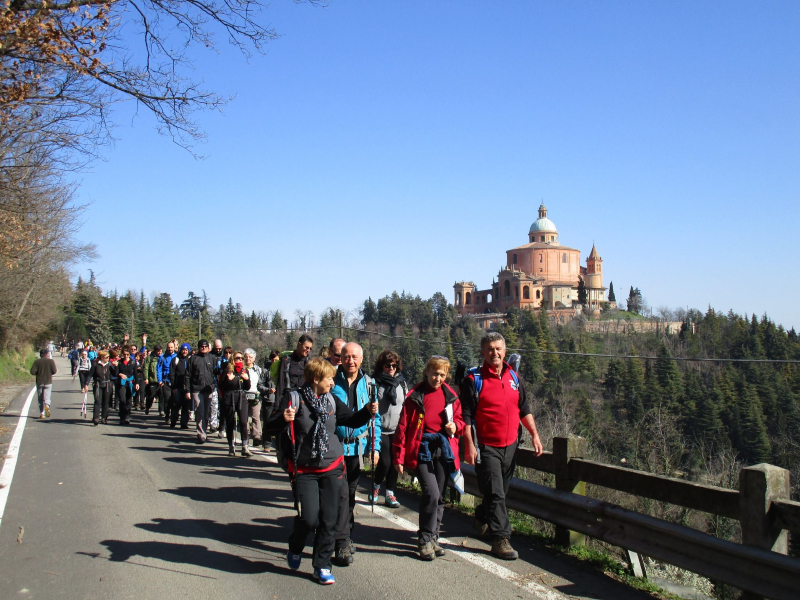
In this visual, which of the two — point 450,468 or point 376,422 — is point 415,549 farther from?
point 376,422

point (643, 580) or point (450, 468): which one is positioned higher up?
point (450, 468)

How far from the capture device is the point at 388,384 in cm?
671

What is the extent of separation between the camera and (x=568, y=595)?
4.79m

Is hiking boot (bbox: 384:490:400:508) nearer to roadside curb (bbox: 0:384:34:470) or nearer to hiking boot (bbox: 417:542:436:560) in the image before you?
hiking boot (bbox: 417:542:436:560)

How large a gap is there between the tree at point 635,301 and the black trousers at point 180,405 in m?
146

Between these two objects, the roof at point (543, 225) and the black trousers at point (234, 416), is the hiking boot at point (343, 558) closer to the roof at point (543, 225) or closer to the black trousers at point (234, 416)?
the black trousers at point (234, 416)

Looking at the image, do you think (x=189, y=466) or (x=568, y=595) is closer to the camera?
(x=568, y=595)

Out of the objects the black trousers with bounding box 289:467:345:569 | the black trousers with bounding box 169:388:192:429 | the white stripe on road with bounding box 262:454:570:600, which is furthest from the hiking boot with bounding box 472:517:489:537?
the black trousers with bounding box 169:388:192:429

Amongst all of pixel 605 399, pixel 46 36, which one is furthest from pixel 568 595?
pixel 605 399

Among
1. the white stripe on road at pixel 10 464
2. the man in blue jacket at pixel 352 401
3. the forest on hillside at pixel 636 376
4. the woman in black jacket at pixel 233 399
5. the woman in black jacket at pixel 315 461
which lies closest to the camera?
the woman in black jacket at pixel 315 461

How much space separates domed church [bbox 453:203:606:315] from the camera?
144 metres

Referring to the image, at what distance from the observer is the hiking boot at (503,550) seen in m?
5.53

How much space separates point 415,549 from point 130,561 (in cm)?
232

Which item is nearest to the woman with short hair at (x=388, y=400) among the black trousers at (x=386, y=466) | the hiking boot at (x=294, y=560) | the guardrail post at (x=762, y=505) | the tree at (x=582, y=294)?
the black trousers at (x=386, y=466)
